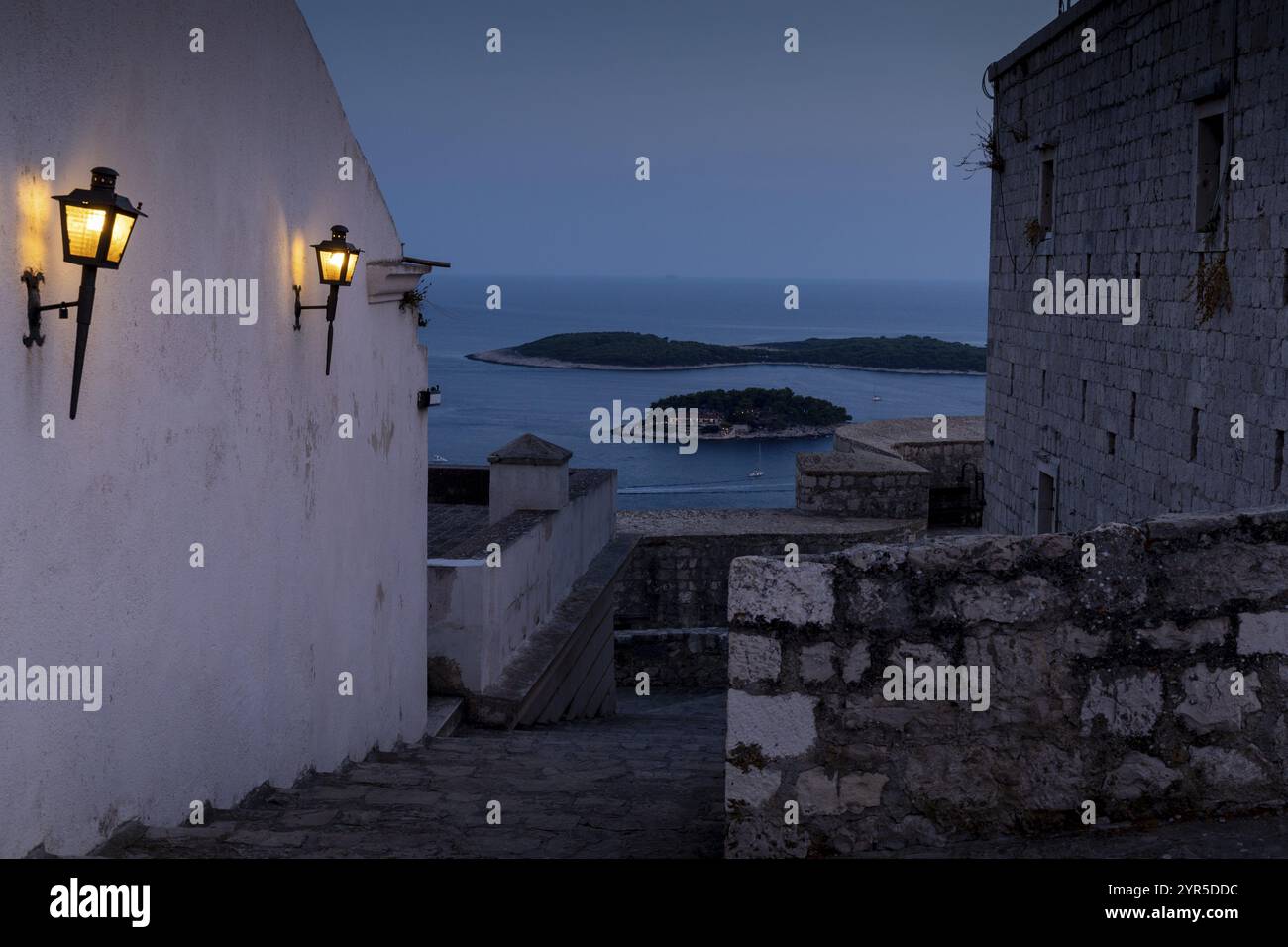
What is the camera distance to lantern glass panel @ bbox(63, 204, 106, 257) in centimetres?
430

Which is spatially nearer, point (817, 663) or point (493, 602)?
point (817, 663)

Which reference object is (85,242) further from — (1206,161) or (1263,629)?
(1206,161)

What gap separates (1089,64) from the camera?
14367 millimetres

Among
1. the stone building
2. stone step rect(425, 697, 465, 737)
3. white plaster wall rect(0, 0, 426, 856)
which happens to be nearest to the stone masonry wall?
the stone building

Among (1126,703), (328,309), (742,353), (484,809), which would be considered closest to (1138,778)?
(1126,703)

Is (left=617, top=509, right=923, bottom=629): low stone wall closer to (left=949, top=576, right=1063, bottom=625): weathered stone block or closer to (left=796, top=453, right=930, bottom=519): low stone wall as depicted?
(left=796, top=453, right=930, bottom=519): low stone wall

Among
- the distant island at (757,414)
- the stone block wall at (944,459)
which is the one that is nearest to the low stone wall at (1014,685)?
the stone block wall at (944,459)

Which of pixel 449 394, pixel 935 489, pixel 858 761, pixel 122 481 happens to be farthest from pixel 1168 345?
pixel 449 394

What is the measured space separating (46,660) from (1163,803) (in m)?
3.63

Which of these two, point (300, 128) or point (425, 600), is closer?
point (300, 128)

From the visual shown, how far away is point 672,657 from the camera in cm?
2008

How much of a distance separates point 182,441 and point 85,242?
4.81ft

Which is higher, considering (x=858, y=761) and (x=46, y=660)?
(x=46, y=660)
